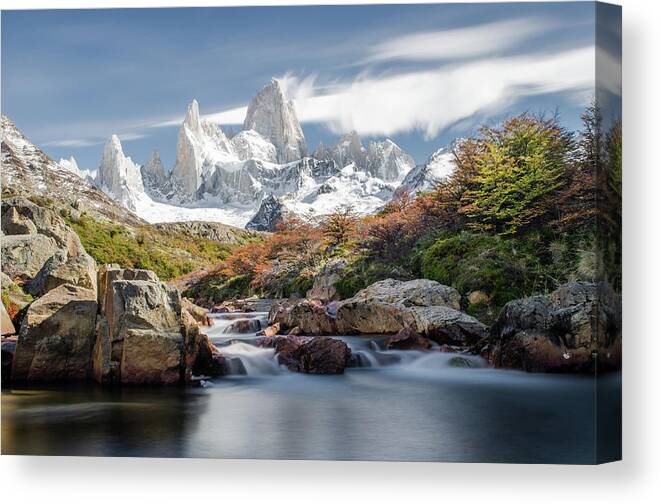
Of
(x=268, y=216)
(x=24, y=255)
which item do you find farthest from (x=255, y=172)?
(x=24, y=255)

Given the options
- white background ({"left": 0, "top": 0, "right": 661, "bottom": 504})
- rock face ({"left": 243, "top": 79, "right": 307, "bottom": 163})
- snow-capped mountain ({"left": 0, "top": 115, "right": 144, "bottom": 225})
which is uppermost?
rock face ({"left": 243, "top": 79, "right": 307, "bottom": 163})

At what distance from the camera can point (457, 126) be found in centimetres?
730

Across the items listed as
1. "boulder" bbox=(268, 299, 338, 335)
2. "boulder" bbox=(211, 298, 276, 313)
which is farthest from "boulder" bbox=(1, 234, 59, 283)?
"boulder" bbox=(268, 299, 338, 335)

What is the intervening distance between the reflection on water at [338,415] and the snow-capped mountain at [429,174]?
5.74 ft

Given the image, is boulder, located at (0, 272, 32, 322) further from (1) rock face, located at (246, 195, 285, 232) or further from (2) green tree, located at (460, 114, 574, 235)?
(2) green tree, located at (460, 114, 574, 235)

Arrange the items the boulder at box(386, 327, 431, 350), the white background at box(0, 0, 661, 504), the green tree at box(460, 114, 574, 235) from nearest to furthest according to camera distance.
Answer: the white background at box(0, 0, 661, 504) < the green tree at box(460, 114, 574, 235) < the boulder at box(386, 327, 431, 350)

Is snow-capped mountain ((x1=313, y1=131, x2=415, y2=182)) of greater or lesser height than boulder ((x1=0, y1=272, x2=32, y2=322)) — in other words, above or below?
above

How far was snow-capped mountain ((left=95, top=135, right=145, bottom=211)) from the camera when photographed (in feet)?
25.1

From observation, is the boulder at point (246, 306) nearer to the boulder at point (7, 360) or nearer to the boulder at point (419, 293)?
the boulder at point (419, 293)

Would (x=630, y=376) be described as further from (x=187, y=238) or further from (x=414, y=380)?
(x=187, y=238)

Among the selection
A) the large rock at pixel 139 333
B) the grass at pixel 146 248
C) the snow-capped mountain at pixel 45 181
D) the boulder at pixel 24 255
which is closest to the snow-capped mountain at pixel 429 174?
the grass at pixel 146 248

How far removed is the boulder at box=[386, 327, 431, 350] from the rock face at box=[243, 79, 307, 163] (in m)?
2.22

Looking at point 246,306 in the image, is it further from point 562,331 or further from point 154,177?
point 562,331

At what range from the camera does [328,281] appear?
7754mm
